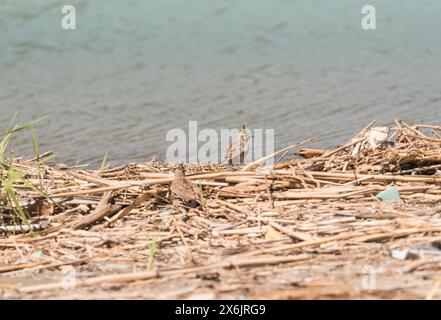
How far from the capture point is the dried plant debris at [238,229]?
2775mm

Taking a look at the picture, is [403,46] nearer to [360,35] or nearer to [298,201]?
[360,35]

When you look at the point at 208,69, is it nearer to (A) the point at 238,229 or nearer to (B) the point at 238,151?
(B) the point at 238,151

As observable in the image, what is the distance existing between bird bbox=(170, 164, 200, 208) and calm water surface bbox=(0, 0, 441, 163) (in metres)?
2.65

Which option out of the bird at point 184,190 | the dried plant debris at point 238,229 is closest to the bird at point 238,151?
the dried plant debris at point 238,229

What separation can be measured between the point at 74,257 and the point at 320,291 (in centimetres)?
107

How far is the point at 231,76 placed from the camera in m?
8.50

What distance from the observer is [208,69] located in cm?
880

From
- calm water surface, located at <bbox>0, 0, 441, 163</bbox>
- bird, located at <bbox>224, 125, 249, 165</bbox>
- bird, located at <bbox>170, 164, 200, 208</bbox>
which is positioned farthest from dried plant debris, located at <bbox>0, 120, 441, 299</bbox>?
calm water surface, located at <bbox>0, 0, 441, 163</bbox>

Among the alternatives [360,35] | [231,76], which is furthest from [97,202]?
[360,35]

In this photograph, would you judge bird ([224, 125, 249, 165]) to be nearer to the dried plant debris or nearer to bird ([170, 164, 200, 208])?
the dried plant debris

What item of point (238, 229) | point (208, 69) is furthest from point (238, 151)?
point (208, 69)

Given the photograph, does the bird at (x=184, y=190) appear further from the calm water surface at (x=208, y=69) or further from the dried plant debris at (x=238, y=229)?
the calm water surface at (x=208, y=69)

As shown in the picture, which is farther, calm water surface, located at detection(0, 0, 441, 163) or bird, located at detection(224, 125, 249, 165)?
calm water surface, located at detection(0, 0, 441, 163)

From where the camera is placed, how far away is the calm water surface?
7.18 metres
